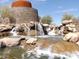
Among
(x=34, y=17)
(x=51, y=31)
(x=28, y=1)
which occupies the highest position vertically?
(x=28, y=1)

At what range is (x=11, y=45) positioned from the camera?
17.0 m

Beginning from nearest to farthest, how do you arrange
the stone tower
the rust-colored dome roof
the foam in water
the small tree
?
the foam in water, the stone tower, the rust-colored dome roof, the small tree

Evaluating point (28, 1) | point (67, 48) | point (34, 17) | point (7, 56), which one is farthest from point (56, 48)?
point (28, 1)

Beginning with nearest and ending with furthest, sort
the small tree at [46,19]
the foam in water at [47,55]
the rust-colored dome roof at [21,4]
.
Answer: the foam in water at [47,55]
the rust-colored dome roof at [21,4]
the small tree at [46,19]

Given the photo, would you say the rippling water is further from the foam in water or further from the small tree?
the small tree

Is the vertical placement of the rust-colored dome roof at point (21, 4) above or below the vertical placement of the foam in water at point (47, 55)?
above

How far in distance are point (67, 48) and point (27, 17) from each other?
20378mm

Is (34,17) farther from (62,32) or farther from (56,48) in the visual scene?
(56,48)

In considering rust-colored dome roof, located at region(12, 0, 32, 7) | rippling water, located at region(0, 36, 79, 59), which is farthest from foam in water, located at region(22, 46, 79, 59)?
rust-colored dome roof, located at region(12, 0, 32, 7)

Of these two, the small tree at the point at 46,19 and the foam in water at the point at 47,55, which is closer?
the foam in water at the point at 47,55

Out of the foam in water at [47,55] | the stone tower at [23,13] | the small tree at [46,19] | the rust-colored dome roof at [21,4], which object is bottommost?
the foam in water at [47,55]

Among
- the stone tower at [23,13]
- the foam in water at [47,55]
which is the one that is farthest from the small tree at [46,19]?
the foam in water at [47,55]

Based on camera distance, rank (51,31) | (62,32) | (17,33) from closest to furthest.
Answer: (17,33) < (62,32) < (51,31)

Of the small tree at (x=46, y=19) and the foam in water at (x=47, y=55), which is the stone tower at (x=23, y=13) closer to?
the small tree at (x=46, y=19)
